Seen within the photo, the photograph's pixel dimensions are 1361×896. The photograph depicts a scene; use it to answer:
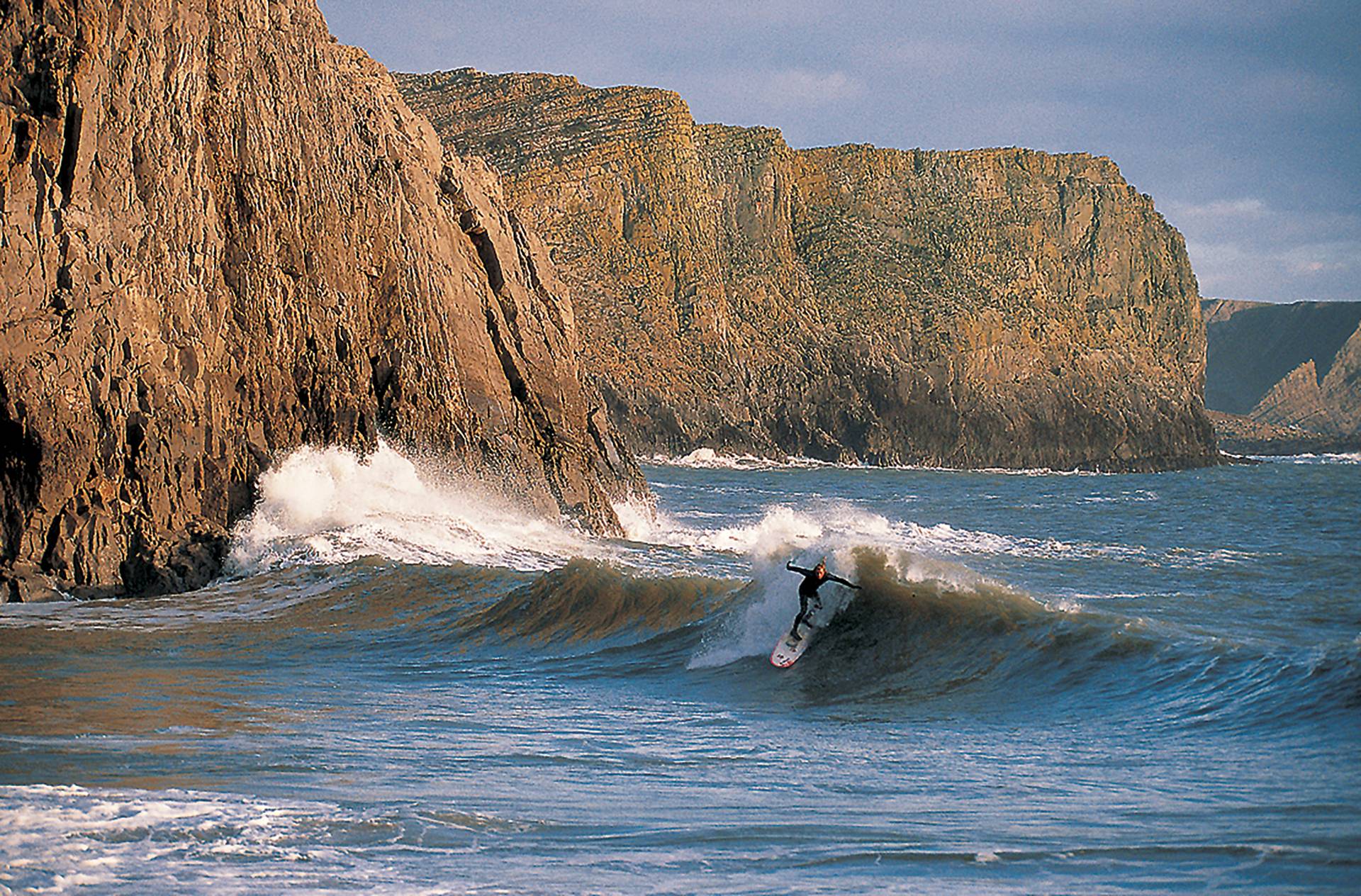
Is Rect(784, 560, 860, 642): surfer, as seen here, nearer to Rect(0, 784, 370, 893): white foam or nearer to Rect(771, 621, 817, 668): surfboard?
Rect(771, 621, 817, 668): surfboard

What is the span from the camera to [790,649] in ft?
43.3

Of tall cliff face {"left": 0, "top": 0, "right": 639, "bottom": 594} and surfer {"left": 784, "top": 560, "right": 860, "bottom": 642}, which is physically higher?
tall cliff face {"left": 0, "top": 0, "right": 639, "bottom": 594}

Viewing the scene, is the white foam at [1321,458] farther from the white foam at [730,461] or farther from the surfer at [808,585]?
the surfer at [808,585]

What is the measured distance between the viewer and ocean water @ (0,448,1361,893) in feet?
20.8

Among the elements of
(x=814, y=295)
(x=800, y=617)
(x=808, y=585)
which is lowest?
(x=800, y=617)

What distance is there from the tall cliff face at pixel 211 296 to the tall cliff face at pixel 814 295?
4961 cm

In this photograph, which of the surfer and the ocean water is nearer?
the ocean water

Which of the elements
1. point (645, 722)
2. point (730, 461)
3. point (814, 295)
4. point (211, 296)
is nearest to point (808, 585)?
point (645, 722)

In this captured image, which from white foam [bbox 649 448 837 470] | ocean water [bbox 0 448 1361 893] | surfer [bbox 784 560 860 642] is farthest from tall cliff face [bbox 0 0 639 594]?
white foam [bbox 649 448 837 470]

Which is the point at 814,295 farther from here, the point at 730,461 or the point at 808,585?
the point at 808,585

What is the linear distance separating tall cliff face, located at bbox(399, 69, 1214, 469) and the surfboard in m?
59.7

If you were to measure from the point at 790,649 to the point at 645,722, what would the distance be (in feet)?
9.47

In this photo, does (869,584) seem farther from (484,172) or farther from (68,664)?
(484,172)

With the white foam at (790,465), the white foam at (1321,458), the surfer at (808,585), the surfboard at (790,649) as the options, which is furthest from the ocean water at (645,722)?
the white foam at (1321,458)
